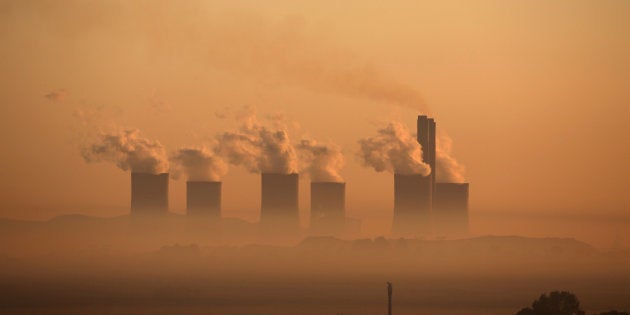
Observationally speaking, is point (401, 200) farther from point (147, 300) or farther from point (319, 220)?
point (147, 300)

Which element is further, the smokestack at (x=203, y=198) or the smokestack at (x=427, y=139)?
the smokestack at (x=427, y=139)

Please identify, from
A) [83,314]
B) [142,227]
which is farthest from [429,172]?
[83,314]

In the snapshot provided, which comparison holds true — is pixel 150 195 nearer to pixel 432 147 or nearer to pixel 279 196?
pixel 279 196

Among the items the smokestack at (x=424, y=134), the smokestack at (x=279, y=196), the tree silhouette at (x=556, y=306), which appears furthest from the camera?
the smokestack at (x=424, y=134)

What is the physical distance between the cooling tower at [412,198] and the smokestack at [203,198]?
2142cm

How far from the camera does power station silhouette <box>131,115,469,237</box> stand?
503 ft

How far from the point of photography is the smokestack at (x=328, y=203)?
162 metres

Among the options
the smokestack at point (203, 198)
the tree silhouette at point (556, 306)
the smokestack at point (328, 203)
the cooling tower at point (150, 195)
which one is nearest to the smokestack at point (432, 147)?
the smokestack at point (328, 203)

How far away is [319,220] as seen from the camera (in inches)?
6540

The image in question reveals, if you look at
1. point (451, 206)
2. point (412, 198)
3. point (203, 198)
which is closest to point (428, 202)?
point (412, 198)

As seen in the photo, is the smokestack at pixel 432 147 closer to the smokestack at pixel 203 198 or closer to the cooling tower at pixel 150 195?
the smokestack at pixel 203 198

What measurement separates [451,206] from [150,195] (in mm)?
40435

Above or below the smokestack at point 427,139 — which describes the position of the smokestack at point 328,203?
below

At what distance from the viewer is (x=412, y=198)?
521ft
